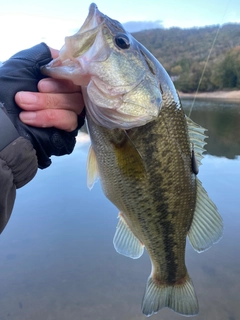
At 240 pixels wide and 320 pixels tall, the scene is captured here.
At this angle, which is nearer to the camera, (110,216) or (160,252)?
(160,252)

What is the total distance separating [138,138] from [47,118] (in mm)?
541

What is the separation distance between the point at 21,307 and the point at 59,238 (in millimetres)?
1628

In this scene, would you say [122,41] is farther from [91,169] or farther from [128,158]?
[91,169]

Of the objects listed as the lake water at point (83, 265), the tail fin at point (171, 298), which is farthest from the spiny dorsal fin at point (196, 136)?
the lake water at point (83, 265)

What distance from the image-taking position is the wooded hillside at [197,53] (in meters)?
36.4

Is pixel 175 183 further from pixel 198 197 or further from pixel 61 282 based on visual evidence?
pixel 61 282

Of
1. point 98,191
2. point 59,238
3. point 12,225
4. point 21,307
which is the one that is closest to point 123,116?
point 21,307

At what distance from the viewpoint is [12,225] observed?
627 cm

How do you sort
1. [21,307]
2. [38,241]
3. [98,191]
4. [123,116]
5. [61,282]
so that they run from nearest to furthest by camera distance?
[123,116] → [21,307] → [61,282] → [38,241] → [98,191]

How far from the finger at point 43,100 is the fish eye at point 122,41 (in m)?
0.39

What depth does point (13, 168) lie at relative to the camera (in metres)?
1.74

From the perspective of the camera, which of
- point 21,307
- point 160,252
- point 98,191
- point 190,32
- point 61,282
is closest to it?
point 160,252

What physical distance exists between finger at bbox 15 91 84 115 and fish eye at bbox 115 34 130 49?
39 centimetres

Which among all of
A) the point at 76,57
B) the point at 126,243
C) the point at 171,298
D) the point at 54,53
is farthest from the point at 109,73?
the point at 171,298
